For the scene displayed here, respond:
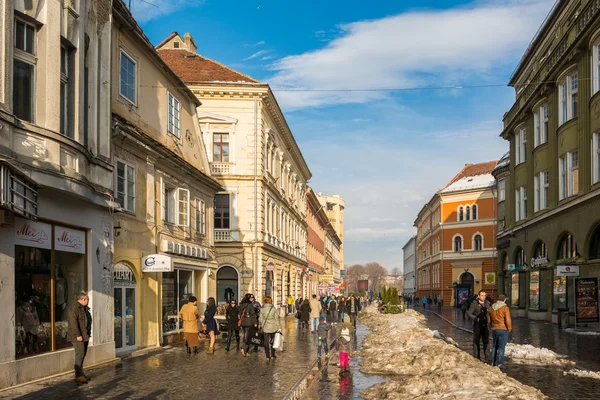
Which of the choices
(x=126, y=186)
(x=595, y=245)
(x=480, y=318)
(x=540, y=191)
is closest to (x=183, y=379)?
(x=126, y=186)

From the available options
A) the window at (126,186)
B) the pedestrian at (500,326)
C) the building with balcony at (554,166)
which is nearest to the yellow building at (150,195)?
the window at (126,186)

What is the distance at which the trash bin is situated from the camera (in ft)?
97.5

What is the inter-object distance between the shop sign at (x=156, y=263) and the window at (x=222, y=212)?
20774mm

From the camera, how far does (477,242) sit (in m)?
76.9

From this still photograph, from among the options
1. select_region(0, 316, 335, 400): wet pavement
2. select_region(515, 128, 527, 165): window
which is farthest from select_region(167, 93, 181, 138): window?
select_region(515, 128, 527, 165): window

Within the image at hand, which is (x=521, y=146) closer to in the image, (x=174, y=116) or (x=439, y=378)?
(x=174, y=116)

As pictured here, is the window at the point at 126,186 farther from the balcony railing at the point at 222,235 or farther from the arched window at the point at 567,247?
the arched window at the point at 567,247

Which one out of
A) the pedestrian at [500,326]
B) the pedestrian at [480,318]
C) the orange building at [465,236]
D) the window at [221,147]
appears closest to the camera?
the pedestrian at [500,326]

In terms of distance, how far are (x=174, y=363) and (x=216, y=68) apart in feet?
94.9

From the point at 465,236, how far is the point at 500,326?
64.5m

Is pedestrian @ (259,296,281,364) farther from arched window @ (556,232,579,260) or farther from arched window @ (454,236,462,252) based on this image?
arched window @ (454,236,462,252)

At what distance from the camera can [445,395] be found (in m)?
9.87

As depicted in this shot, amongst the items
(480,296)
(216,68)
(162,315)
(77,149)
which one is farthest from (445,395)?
(216,68)

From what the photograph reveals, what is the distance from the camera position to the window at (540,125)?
1458 inches
